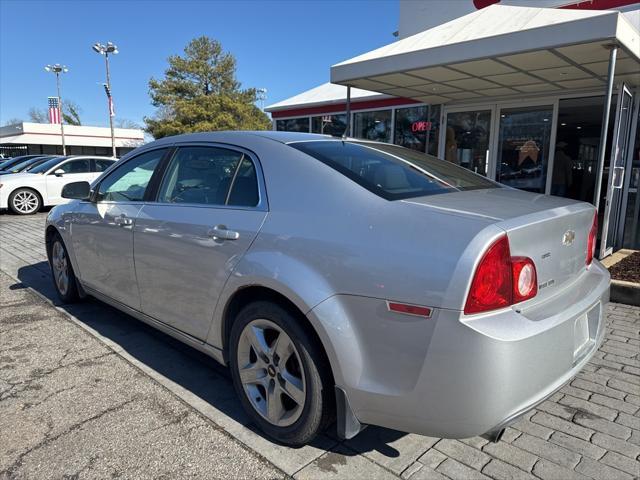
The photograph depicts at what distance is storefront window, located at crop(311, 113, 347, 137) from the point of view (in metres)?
12.5

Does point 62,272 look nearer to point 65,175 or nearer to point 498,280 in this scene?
point 498,280

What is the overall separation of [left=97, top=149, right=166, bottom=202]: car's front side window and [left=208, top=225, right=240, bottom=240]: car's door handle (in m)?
1.05

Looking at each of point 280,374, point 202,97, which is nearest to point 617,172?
point 280,374

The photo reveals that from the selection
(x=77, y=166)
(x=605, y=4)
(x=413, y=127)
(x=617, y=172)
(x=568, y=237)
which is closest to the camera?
(x=568, y=237)

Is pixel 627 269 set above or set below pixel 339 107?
below

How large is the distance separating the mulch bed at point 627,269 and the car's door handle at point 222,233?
456cm

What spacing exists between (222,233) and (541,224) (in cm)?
160

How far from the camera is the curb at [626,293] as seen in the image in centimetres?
467

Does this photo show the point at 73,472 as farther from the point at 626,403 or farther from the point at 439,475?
the point at 626,403

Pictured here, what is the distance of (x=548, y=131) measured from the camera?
835cm

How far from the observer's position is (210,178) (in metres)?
2.90

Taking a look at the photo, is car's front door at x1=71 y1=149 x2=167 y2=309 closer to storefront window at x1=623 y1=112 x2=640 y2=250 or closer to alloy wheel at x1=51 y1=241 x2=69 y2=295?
alloy wheel at x1=51 y1=241 x2=69 y2=295

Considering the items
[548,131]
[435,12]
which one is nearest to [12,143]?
[435,12]

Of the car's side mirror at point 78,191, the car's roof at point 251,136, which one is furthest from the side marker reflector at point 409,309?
the car's side mirror at point 78,191
